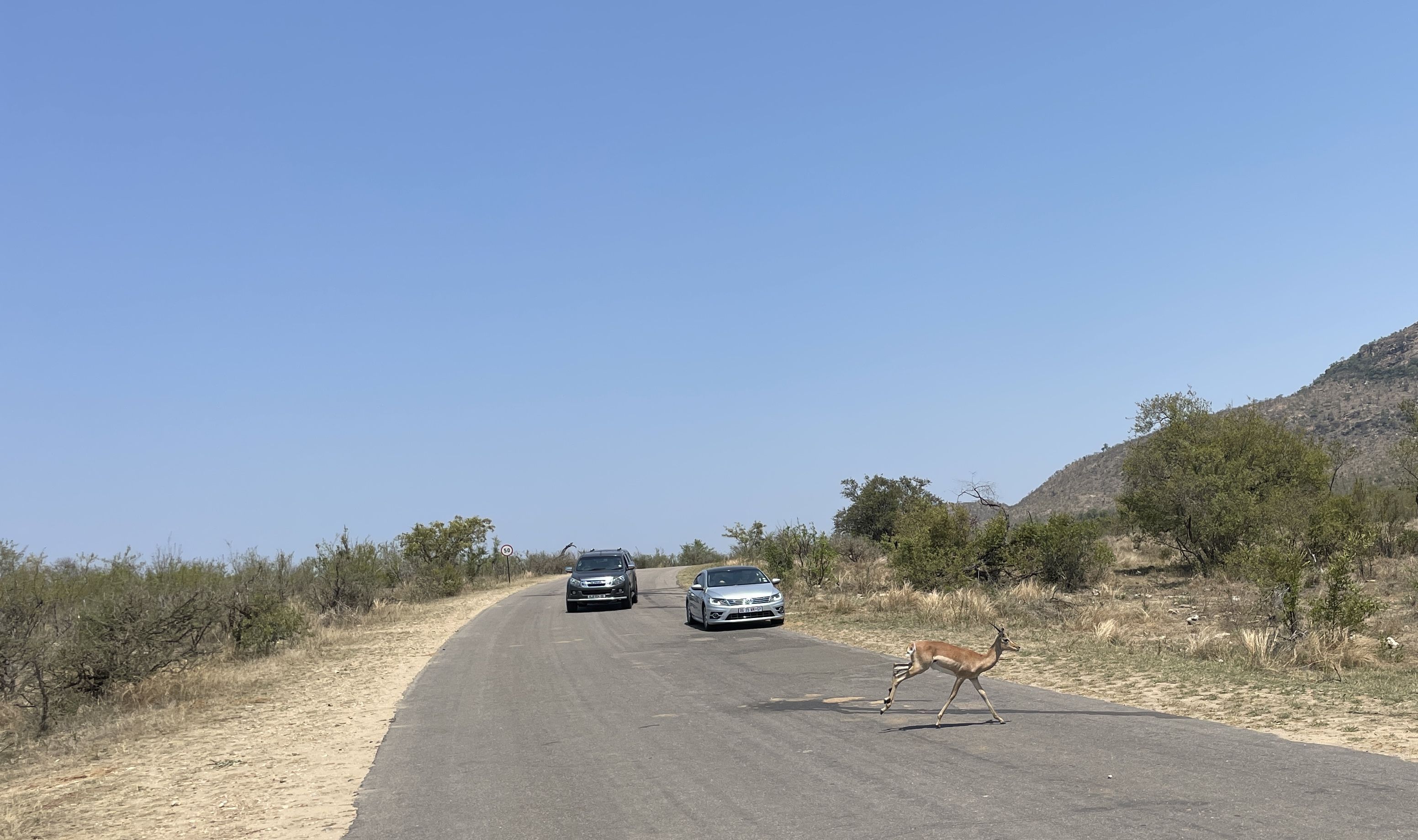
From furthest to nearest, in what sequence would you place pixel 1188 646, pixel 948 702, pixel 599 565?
pixel 599 565 < pixel 1188 646 < pixel 948 702

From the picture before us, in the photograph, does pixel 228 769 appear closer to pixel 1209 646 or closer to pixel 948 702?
pixel 948 702

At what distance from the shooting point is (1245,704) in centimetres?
1018

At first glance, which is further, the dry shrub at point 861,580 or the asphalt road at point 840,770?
the dry shrub at point 861,580

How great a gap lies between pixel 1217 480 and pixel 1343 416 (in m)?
52.9

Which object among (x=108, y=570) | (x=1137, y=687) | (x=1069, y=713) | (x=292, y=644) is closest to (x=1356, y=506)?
(x=1137, y=687)

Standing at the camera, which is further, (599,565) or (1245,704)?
(599,565)

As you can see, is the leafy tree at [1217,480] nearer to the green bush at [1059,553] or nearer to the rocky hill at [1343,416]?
the green bush at [1059,553]

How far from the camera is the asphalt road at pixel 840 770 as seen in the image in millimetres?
6266

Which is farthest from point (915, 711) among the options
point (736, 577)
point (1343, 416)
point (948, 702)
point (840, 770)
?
point (1343, 416)

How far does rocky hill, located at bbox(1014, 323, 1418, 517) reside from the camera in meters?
65.4

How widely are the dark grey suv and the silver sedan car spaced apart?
682 cm

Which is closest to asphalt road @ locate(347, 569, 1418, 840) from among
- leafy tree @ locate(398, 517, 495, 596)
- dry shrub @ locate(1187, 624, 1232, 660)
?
dry shrub @ locate(1187, 624, 1232, 660)

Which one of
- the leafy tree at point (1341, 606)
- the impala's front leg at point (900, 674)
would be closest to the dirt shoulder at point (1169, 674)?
the leafy tree at point (1341, 606)

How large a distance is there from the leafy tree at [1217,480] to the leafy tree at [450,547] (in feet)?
105
